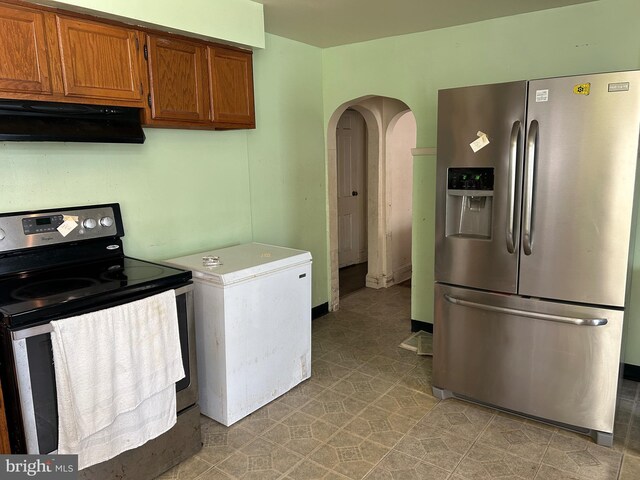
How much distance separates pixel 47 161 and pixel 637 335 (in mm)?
3698

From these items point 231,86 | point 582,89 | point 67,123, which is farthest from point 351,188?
point 67,123

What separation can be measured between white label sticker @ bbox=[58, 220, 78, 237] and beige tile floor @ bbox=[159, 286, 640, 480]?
1.30 m

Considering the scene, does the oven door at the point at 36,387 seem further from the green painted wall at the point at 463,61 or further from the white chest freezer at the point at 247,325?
the green painted wall at the point at 463,61

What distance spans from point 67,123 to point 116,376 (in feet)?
3.97

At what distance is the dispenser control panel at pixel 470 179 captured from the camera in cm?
255

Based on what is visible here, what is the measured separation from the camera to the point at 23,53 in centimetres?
200

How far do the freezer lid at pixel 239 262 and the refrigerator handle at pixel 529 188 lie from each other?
4.27 feet

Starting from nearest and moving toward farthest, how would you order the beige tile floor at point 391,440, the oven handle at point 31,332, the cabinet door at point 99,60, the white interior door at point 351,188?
the oven handle at point 31,332
the cabinet door at point 99,60
the beige tile floor at point 391,440
the white interior door at point 351,188

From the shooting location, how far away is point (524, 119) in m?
2.39

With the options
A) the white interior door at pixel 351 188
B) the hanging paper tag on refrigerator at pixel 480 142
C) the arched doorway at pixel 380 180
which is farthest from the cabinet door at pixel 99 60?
the white interior door at pixel 351 188

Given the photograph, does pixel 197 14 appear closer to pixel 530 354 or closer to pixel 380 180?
pixel 530 354

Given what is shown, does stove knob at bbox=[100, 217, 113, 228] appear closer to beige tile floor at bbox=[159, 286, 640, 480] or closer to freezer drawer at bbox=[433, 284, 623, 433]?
beige tile floor at bbox=[159, 286, 640, 480]

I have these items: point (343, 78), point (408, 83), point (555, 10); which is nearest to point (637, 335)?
point (555, 10)

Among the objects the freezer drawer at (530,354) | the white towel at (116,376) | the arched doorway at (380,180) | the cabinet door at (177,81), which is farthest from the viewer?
→ the arched doorway at (380,180)
